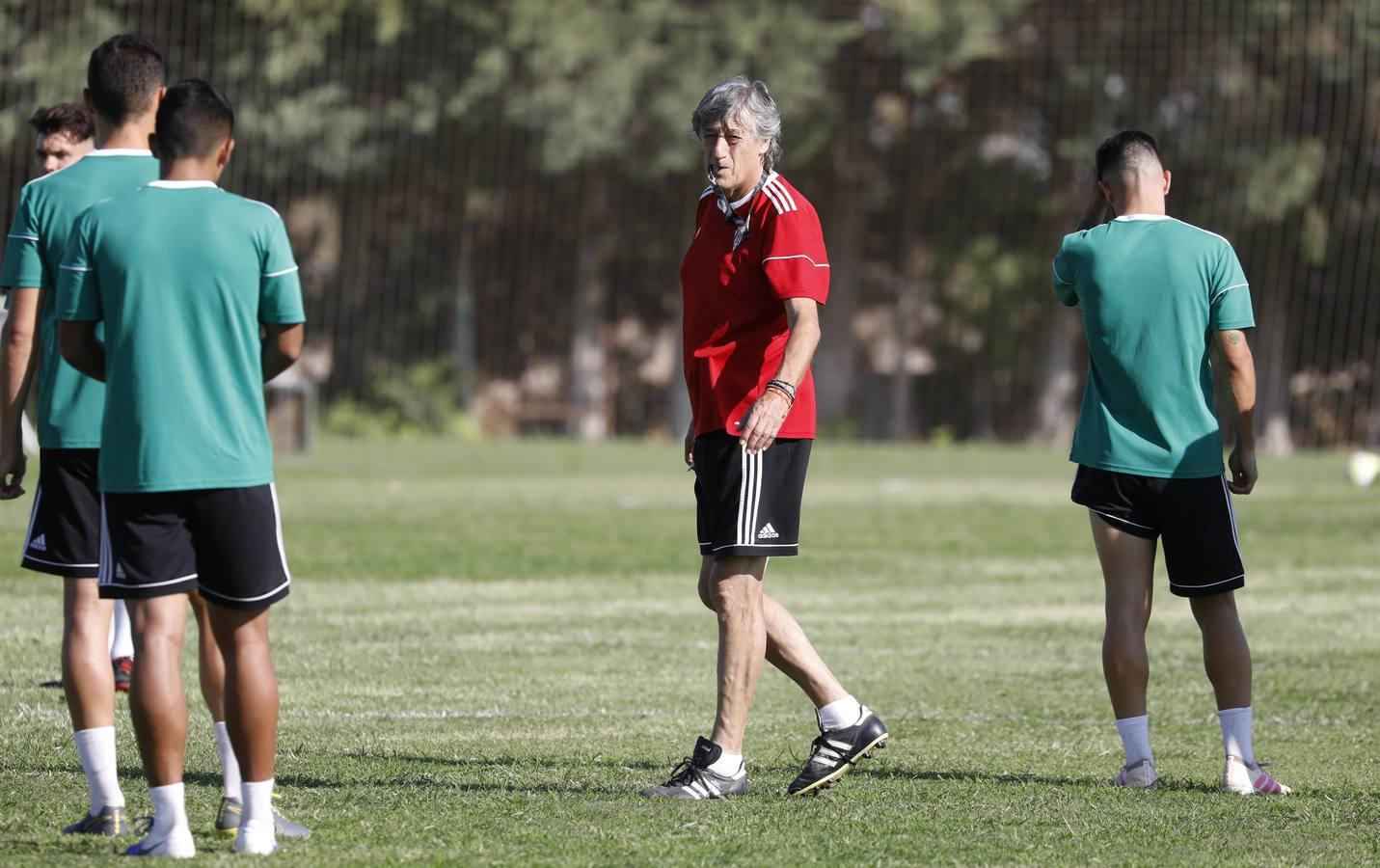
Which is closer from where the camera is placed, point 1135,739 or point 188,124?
point 188,124

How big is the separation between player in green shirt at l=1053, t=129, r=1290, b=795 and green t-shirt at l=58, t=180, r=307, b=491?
2.77 m

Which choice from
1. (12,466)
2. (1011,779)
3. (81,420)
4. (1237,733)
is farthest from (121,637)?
(1237,733)

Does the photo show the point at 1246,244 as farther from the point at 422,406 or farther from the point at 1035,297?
the point at 422,406

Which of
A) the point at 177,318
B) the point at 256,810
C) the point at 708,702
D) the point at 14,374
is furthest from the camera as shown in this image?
the point at 708,702

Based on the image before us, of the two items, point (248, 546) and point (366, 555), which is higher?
point (248, 546)

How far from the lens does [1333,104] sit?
36.8 m

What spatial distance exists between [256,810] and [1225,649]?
318 cm

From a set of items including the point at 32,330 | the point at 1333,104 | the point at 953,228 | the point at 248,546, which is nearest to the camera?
the point at 248,546

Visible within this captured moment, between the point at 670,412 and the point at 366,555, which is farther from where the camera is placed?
the point at 670,412

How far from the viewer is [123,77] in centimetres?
516

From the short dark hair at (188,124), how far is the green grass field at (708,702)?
175cm

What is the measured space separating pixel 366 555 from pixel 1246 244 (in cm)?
2656

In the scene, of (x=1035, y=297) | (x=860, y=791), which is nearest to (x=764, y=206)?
(x=860, y=791)

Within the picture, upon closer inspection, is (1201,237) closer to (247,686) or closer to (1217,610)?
(1217,610)
